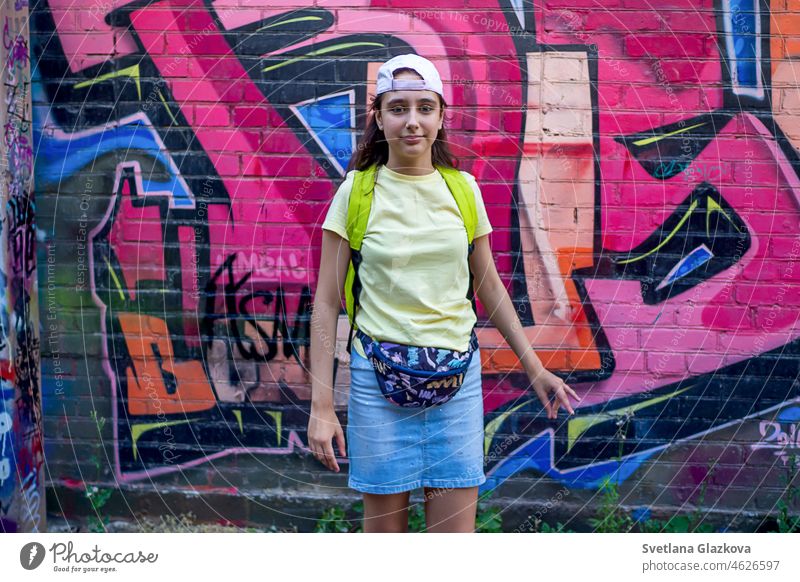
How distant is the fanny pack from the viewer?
88.7 inches

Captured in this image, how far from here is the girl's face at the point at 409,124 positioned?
2311 mm

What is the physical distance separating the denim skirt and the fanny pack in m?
0.03

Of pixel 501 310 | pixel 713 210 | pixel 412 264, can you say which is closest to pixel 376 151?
pixel 412 264

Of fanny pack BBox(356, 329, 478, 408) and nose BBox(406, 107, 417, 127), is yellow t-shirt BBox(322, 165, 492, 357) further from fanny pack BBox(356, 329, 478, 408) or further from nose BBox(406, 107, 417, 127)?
nose BBox(406, 107, 417, 127)

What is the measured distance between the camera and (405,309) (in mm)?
2266

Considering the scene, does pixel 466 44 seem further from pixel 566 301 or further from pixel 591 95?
pixel 566 301

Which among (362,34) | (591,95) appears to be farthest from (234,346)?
(591,95)

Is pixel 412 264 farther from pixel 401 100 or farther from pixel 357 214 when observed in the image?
pixel 401 100

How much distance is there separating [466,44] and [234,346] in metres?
1.72

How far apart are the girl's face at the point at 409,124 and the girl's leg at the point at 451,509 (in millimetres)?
980

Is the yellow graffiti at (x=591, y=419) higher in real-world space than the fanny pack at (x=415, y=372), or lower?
lower

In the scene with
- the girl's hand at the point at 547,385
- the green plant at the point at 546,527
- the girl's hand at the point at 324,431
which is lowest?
the green plant at the point at 546,527

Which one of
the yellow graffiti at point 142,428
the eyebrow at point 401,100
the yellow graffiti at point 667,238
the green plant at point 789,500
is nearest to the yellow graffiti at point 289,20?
the eyebrow at point 401,100

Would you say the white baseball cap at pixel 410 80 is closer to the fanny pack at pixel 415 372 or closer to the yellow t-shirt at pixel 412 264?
the yellow t-shirt at pixel 412 264
